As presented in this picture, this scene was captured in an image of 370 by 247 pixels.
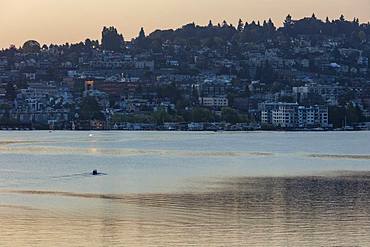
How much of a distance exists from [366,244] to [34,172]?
57.3 ft

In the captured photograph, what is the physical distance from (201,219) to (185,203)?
108 inches

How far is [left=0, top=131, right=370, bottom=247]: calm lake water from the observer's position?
18.2 meters

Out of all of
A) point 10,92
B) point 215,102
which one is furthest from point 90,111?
point 10,92

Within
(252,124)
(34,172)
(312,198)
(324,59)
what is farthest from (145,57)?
(312,198)

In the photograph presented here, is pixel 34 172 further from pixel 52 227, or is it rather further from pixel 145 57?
pixel 145 57

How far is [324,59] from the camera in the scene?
132 meters

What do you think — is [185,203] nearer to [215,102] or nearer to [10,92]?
[215,102]

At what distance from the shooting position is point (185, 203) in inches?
898

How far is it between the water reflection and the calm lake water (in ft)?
0.06

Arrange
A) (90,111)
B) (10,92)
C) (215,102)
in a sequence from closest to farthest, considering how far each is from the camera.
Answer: (90,111), (215,102), (10,92)

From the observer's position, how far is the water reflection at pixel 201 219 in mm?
17875

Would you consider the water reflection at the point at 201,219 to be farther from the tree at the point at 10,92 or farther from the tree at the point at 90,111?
the tree at the point at 10,92

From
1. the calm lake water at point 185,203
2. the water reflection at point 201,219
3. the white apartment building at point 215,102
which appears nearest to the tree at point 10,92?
the white apartment building at point 215,102

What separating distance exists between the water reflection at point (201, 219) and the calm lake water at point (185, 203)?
0.06ft
